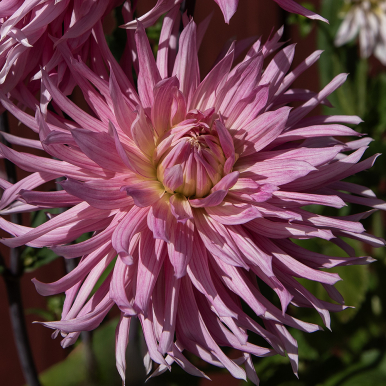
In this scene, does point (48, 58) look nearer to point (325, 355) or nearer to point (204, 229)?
point (204, 229)

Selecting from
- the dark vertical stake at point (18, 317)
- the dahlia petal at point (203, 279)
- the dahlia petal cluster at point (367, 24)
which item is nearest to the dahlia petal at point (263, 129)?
the dahlia petal at point (203, 279)

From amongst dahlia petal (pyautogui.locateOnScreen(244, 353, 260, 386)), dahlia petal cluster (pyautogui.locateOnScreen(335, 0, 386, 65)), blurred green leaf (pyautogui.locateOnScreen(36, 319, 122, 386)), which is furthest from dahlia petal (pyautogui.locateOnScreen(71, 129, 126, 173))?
dahlia petal cluster (pyautogui.locateOnScreen(335, 0, 386, 65))

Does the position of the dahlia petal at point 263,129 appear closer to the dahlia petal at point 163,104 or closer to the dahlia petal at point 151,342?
the dahlia petal at point 163,104

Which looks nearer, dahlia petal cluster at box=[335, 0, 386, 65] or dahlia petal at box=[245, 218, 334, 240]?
dahlia petal at box=[245, 218, 334, 240]

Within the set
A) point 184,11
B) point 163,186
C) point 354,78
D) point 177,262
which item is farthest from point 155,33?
point 354,78

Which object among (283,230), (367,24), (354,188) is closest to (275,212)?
(283,230)

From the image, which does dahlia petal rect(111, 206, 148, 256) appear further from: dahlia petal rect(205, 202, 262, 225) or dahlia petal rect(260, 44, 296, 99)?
dahlia petal rect(260, 44, 296, 99)

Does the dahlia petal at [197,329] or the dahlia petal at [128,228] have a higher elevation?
the dahlia petal at [128,228]
